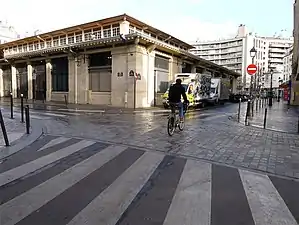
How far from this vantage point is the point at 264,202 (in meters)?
3.87

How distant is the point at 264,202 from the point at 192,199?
1.03m

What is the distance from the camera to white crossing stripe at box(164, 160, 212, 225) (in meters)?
3.29

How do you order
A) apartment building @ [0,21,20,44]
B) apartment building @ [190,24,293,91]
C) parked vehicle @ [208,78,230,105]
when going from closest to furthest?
parked vehicle @ [208,78,230,105], apartment building @ [0,21,20,44], apartment building @ [190,24,293,91]

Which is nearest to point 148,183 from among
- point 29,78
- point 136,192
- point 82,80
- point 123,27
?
point 136,192

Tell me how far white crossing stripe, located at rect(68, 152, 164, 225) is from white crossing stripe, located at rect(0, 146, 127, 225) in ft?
2.17

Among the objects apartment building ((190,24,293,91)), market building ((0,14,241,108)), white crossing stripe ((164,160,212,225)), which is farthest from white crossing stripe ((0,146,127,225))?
apartment building ((190,24,293,91))

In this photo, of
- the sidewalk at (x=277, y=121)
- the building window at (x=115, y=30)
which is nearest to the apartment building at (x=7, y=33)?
the building window at (x=115, y=30)

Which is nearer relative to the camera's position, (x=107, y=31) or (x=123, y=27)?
(x=123, y=27)

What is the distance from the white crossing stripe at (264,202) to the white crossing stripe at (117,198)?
1680 mm

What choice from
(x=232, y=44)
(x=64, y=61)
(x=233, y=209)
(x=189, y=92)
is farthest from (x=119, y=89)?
(x=232, y=44)

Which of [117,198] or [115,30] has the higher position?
[115,30]

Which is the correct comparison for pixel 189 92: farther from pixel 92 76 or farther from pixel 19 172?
pixel 19 172

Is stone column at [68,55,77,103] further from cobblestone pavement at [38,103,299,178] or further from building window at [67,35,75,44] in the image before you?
cobblestone pavement at [38,103,299,178]

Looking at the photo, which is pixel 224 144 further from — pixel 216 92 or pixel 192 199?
pixel 216 92
